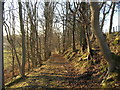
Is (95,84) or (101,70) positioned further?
(101,70)

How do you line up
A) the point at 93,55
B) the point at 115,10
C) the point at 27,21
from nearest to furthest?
1. the point at 93,55
2. the point at 115,10
3. the point at 27,21

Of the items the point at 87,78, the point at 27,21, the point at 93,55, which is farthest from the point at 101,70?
the point at 27,21

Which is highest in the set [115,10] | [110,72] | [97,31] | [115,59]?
[115,10]

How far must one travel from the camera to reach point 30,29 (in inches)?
509

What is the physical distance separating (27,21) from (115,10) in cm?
891

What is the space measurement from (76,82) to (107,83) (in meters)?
1.34

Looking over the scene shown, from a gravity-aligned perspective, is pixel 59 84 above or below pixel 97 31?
below

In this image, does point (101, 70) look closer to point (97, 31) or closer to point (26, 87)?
point (97, 31)

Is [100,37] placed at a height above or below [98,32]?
below

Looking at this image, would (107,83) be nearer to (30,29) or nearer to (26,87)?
(26,87)

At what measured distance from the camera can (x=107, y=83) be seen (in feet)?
13.9

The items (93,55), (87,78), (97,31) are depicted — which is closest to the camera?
(97,31)

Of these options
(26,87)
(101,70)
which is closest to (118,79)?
(101,70)

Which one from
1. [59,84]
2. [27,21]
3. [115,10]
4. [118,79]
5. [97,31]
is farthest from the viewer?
[27,21]
